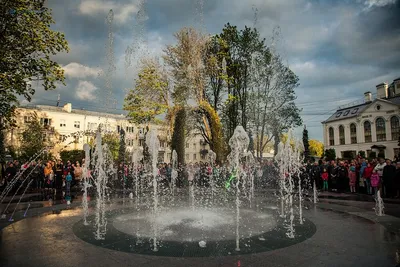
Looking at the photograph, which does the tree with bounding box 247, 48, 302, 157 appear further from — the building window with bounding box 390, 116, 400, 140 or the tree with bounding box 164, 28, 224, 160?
the building window with bounding box 390, 116, 400, 140

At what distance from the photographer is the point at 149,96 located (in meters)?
31.0

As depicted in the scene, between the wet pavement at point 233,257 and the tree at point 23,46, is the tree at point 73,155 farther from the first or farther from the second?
the wet pavement at point 233,257

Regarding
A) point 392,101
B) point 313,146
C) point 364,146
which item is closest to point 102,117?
point 364,146

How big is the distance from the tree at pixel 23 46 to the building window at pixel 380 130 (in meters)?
65.0

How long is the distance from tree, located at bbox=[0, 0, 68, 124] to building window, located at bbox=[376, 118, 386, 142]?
65.0 metres

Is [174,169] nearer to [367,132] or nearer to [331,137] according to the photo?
[367,132]

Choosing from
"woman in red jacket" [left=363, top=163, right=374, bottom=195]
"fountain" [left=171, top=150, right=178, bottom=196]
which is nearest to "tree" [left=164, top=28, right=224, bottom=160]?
"fountain" [left=171, top=150, right=178, bottom=196]

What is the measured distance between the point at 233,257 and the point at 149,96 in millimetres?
28010

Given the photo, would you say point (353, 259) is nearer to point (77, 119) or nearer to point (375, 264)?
point (375, 264)

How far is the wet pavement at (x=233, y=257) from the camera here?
14.9ft

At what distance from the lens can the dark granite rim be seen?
504 centimetres

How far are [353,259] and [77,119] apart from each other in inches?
2635

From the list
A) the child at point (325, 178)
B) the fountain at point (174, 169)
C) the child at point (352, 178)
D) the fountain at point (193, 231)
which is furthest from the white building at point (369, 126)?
the fountain at point (193, 231)

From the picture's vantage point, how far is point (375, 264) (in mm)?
4422
